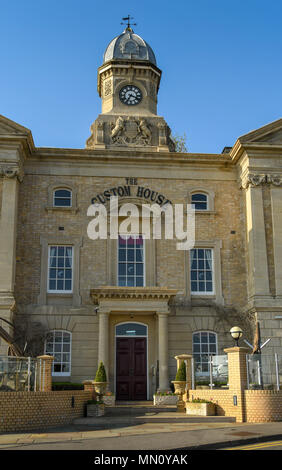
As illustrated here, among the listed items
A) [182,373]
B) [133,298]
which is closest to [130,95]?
[133,298]

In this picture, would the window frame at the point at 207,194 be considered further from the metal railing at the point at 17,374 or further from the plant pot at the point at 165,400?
the metal railing at the point at 17,374

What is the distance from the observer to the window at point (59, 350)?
2619cm

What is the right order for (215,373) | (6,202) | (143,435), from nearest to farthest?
(143,435) < (215,373) < (6,202)

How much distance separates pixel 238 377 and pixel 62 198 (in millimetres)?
13206

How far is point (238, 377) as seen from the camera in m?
19.5

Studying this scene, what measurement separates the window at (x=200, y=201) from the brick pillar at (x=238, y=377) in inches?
411

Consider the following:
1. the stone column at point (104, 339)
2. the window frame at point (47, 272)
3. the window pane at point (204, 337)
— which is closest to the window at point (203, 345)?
the window pane at point (204, 337)

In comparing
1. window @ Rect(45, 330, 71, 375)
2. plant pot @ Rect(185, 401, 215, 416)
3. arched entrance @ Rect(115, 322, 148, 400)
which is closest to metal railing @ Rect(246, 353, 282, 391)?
plant pot @ Rect(185, 401, 215, 416)

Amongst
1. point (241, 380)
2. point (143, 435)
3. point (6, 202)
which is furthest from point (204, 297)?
point (143, 435)

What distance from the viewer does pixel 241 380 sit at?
19.5m

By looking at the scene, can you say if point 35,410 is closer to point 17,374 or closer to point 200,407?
point 17,374

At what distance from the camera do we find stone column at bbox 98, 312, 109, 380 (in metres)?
25.0

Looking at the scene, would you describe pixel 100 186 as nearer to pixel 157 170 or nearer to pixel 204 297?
pixel 157 170
